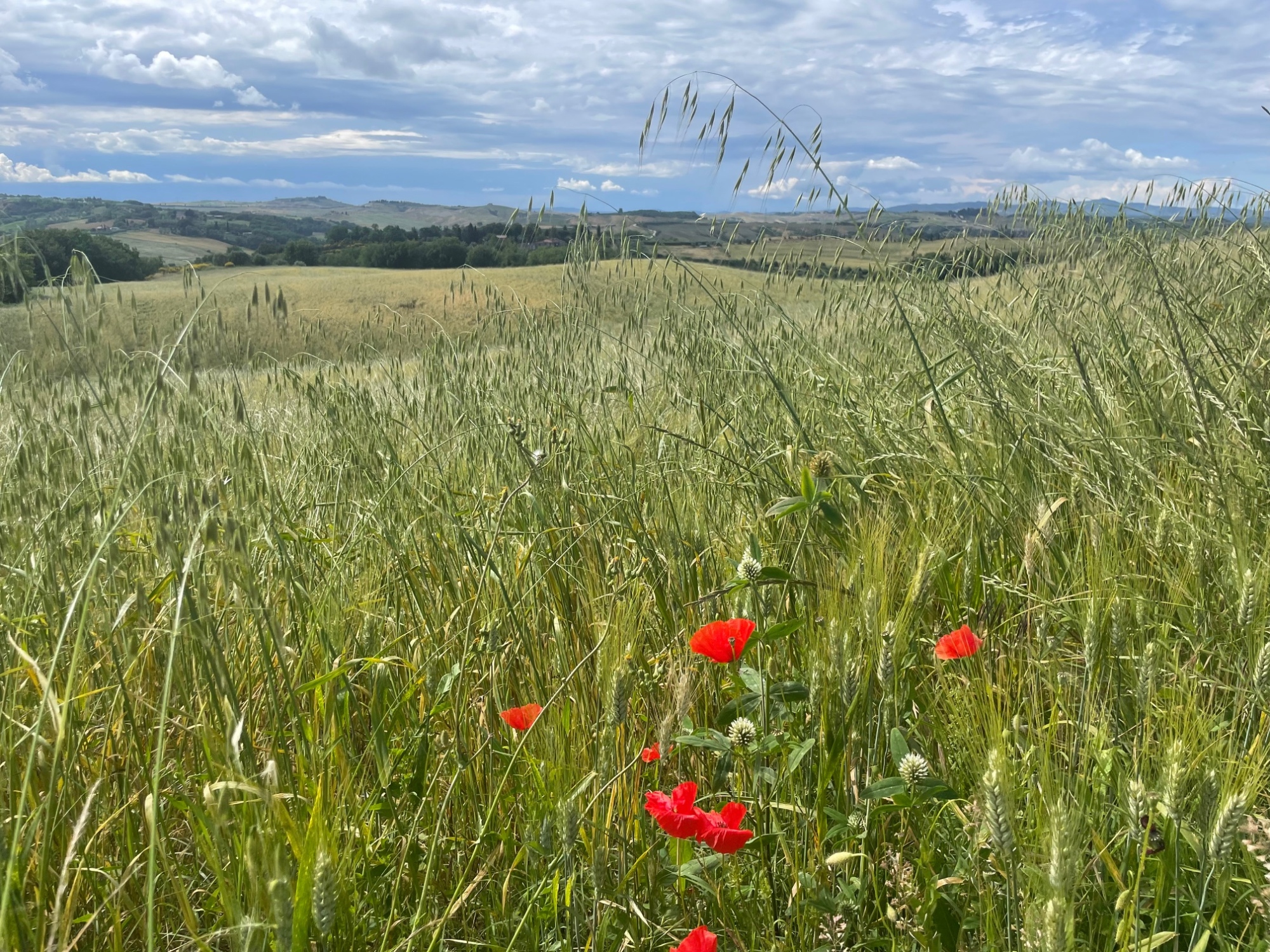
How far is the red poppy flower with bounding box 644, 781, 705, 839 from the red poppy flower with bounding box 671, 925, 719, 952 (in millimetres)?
102

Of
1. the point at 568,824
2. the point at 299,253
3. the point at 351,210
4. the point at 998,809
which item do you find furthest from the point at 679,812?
the point at 351,210

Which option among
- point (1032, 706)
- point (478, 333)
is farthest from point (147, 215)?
point (1032, 706)

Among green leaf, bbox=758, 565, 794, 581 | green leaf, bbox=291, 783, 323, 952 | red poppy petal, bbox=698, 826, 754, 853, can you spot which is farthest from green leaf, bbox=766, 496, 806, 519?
green leaf, bbox=291, 783, 323, 952

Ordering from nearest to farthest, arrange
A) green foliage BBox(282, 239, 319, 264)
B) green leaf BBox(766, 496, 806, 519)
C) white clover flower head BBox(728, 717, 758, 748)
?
1. white clover flower head BBox(728, 717, 758, 748)
2. green leaf BBox(766, 496, 806, 519)
3. green foliage BBox(282, 239, 319, 264)

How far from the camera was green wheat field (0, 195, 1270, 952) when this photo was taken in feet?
3.00

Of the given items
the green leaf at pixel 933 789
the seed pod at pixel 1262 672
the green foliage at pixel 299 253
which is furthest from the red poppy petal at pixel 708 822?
the green foliage at pixel 299 253

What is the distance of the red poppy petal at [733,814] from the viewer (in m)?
0.95

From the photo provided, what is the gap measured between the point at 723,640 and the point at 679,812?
0.25 meters

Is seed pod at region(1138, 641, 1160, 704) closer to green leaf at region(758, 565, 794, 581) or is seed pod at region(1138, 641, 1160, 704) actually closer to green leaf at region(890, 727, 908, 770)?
green leaf at region(890, 727, 908, 770)

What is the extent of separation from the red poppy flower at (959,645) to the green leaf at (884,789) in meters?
0.20

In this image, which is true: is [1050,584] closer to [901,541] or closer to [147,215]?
[901,541]

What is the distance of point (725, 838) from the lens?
36.3 inches

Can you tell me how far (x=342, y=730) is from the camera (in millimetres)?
1224

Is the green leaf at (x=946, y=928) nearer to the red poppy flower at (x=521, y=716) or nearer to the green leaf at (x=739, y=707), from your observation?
the green leaf at (x=739, y=707)
